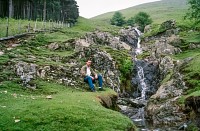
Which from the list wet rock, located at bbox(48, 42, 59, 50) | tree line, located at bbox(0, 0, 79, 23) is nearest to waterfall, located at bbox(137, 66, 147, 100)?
wet rock, located at bbox(48, 42, 59, 50)

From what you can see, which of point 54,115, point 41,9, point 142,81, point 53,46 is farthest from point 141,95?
point 41,9

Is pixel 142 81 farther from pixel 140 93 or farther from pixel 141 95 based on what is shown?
pixel 141 95

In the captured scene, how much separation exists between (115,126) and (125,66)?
32.8 m

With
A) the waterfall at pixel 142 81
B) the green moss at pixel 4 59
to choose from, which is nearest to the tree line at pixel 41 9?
the waterfall at pixel 142 81

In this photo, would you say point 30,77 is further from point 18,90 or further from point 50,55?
point 50,55

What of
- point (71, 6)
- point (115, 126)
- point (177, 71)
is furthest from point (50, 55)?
point (71, 6)

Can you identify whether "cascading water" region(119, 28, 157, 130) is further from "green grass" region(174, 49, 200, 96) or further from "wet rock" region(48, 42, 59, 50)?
"wet rock" region(48, 42, 59, 50)

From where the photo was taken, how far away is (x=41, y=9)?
339 feet

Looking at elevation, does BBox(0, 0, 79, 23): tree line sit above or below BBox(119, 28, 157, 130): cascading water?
above

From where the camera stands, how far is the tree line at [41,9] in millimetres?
83713

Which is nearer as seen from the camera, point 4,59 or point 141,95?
point 4,59

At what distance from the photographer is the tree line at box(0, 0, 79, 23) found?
8371 centimetres

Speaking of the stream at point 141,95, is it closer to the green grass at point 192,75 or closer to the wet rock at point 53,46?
the green grass at point 192,75

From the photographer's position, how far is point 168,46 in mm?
60844
